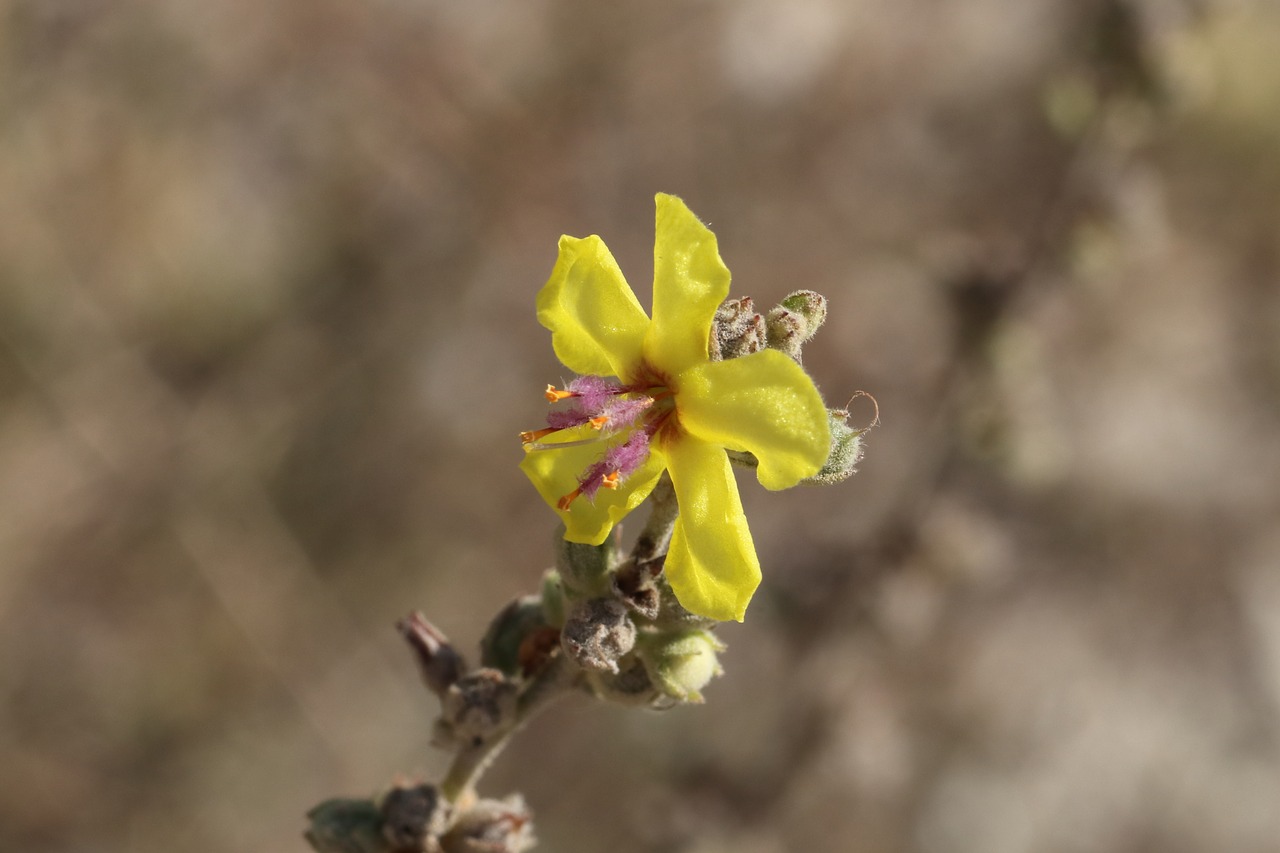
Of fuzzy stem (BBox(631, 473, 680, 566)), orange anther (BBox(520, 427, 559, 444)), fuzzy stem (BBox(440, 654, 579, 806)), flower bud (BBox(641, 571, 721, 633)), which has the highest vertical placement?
orange anther (BBox(520, 427, 559, 444))

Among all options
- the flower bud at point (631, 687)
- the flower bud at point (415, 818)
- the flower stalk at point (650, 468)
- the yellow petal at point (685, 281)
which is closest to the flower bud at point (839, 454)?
the flower stalk at point (650, 468)

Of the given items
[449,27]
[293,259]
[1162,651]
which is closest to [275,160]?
[293,259]

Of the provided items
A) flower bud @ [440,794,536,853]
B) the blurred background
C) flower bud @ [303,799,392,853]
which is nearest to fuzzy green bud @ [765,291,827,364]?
flower bud @ [440,794,536,853]

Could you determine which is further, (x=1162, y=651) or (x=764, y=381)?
(x=1162, y=651)

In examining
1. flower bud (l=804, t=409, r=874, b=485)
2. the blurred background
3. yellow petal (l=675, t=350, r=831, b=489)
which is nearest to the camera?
yellow petal (l=675, t=350, r=831, b=489)

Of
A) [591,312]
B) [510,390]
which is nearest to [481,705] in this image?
[591,312]

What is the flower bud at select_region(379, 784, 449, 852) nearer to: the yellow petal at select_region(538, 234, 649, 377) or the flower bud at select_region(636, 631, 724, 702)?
the flower bud at select_region(636, 631, 724, 702)

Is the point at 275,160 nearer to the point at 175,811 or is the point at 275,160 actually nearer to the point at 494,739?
the point at 175,811
